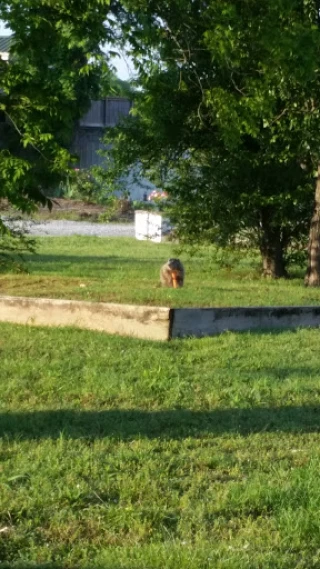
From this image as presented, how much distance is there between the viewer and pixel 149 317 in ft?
34.0

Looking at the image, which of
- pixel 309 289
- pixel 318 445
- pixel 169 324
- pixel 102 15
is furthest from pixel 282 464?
pixel 309 289

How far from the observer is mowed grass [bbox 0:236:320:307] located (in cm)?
1298

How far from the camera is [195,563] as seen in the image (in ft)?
14.9

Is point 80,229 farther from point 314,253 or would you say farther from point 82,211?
point 314,253

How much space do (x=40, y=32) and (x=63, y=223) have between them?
81.5 ft

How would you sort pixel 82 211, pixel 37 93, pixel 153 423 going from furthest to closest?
pixel 82 211
pixel 37 93
pixel 153 423

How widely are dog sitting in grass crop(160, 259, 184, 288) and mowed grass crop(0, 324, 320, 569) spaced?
4.05 meters

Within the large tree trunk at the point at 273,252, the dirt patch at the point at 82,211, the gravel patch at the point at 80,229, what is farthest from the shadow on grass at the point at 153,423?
the dirt patch at the point at 82,211

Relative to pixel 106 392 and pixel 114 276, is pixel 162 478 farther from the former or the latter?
pixel 114 276

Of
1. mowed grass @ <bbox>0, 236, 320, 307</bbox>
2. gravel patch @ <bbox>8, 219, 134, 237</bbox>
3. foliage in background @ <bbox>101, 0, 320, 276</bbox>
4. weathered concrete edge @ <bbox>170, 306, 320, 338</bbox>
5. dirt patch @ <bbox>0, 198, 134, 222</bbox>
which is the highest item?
foliage in background @ <bbox>101, 0, 320, 276</bbox>

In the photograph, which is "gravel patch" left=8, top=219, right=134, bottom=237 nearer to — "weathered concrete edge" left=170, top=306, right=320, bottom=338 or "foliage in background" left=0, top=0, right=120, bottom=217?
"weathered concrete edge" left=170, top=306, right=320, bottom=338

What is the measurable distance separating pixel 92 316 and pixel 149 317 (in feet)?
2.06

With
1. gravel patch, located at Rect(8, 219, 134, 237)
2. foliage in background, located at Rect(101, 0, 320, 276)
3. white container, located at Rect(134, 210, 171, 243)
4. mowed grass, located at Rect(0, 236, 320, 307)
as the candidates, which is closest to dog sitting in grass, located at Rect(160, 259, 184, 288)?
mowed grass, located at Rect(0, 236, 320, 307)

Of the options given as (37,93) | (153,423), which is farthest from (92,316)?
(153,423)
